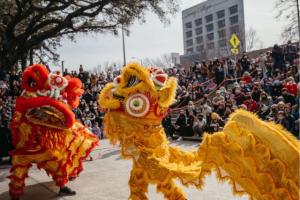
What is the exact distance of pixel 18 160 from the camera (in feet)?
16.7

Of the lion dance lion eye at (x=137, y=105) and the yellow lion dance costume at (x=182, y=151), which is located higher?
the lion dance lion eye at (x=137, y=105)

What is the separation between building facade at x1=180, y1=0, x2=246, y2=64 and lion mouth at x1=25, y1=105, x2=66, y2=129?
38.9m

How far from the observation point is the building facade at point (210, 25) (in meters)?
50.3

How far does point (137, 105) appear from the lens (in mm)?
3910

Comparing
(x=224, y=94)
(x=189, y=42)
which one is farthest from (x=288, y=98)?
(x=189, y=42)

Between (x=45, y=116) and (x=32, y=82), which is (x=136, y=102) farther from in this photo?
(x=32, y=82)

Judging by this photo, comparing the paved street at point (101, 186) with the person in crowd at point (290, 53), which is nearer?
the paved street at point (101, 186)

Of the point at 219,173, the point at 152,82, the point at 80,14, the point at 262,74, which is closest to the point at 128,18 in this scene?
the point at 80,14

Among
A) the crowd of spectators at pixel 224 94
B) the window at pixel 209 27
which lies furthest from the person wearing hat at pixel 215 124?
the window at pixel 209 27

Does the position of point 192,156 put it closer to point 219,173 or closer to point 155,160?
point 155,160

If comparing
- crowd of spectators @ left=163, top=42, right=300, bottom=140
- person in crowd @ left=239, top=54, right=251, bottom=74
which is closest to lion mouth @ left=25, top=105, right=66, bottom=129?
crowd of spectators @ left=163, top=42, right=300, bottom=140

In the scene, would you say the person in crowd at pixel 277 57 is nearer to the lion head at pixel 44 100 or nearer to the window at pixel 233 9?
the lion head at pixel 44 100

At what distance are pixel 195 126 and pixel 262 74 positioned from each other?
2.79 metres

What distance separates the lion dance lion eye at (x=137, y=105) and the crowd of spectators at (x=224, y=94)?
3044 millimetres
